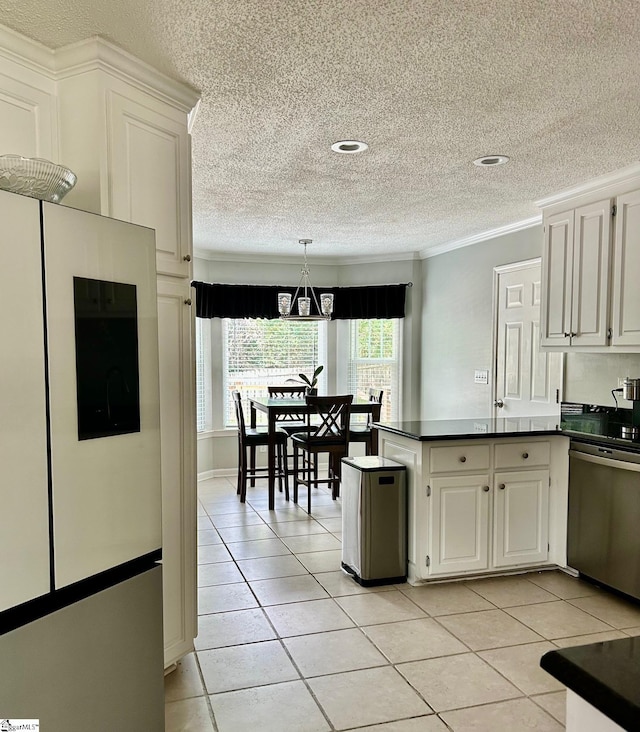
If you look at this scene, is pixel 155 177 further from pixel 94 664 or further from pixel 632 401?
pixel 632 401

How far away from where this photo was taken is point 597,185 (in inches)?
144

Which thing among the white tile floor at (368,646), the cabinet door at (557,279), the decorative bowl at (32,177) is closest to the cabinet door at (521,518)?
the white tile floor at (368,646)

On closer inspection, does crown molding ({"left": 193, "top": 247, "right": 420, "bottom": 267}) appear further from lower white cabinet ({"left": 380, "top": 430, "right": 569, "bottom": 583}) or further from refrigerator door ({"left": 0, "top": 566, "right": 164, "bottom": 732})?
refrigerator door ({"left": 0, "top": 566, "right": 164, "bottom": 732})

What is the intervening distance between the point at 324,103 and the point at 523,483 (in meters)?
2.49

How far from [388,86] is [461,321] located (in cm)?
371

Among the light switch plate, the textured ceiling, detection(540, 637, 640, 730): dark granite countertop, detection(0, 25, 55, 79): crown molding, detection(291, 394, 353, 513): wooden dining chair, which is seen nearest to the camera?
detection(540, 637, 640, 730): dark granite countertop

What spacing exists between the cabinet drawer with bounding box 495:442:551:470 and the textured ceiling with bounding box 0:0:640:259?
1664mm

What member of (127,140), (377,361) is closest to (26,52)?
(127,140)

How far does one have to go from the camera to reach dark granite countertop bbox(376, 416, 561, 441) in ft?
11.2

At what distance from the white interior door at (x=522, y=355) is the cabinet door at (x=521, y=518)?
1.11 metres

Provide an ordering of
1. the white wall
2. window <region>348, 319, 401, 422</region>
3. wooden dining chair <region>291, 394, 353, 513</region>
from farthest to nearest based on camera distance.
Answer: window <region>348, 319, 401, 422</region>, the white wall, wooden dining chair <region>291, 394, 353, 513</region>

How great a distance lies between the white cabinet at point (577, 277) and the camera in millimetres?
3572

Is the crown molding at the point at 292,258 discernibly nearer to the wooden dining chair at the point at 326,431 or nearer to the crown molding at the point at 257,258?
the crown molding at the point at 257,258

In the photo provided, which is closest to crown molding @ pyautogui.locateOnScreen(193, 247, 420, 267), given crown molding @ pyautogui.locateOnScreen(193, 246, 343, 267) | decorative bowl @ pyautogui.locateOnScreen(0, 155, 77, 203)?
crown molding @ pyautogui.locateOnScreen(193, 246, 343, 267)
